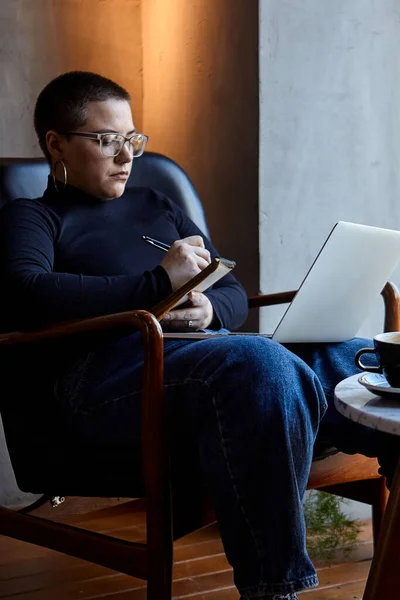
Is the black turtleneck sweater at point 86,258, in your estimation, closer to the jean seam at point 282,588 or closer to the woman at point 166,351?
the woman at point 166,351

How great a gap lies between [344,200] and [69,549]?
1.22m

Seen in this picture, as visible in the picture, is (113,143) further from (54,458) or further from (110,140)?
(54,458)

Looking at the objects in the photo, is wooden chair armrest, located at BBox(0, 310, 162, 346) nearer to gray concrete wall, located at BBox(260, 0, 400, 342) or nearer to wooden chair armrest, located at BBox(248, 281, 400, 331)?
wooden chair armrest, located at BBox(248, 281, 400, 331)

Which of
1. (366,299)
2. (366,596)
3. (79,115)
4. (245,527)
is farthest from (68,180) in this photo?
(366,596)

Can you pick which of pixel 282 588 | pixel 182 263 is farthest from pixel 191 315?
pixel 282 588

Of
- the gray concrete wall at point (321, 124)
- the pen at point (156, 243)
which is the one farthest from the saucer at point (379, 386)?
the gray concrete wall at point (321, 124)

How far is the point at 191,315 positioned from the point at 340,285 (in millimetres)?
346

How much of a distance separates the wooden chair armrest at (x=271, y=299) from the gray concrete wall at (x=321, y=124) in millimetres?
162

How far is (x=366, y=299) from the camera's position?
1716 mm

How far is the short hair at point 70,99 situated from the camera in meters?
1.90

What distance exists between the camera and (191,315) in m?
1.82

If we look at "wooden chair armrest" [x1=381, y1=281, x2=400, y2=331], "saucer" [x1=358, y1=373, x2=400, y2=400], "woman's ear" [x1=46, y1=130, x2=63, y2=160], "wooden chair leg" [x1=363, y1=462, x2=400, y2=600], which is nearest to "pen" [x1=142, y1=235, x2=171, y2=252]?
"woman's ear" [x1=46, y1=130, x2=63, y2=160]

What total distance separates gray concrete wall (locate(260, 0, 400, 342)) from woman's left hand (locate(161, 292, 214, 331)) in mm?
498

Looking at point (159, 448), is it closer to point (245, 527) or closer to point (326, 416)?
point (245, 527)
